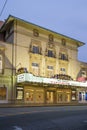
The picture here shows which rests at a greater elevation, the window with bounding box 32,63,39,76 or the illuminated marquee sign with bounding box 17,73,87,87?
the window with bounding box 32,63,39,76

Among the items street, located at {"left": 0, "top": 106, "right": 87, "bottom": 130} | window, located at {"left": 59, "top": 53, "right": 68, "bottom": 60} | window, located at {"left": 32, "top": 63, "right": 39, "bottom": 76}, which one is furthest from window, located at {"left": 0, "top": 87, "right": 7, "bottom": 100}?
street, located at {"left": 0, "top": 106, "right": 87, "bottom": 130}

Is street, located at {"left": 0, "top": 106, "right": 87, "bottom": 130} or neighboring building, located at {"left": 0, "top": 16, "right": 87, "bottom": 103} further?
neighboring building, located at {"left": 0, "top": 16, "right": 87, "bottom": 103}

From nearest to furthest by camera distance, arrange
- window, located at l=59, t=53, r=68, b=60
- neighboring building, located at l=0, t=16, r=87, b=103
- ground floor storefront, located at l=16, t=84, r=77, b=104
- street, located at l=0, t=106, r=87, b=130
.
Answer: street, located at l=0, t=106, r=87, b=130 → neighboring building, located at l=0, t=16, r=87, b=103 → ground floor storefront, located at l=16, t=84, r=77, b=104 → window, located at l=59, t=53, r=68, b=60

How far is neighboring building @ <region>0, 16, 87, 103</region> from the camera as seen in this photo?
109 ft

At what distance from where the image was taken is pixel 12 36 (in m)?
35.0

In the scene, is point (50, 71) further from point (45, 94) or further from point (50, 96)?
point (50, 96)

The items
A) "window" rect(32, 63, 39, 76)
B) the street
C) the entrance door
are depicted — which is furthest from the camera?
the entrance door

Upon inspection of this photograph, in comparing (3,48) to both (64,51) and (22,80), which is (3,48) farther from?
(64,51)

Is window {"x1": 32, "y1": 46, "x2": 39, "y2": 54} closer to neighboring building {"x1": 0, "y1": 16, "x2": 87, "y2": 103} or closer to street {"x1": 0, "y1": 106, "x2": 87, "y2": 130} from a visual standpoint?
neighboring building {"x1": 0, "y1": 16, "x2": 87, "y2": 103}

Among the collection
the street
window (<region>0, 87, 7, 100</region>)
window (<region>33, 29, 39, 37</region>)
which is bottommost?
the street

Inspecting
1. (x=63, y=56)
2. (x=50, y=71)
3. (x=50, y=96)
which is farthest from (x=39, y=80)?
(x=63, y=56)

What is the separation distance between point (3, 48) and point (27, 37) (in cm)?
462

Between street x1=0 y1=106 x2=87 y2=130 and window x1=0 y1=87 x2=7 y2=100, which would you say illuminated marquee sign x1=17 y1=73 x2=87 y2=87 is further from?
street x1=0 y1=106 x2=87 y2=130

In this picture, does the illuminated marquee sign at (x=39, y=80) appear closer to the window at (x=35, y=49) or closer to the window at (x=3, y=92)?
the window at (x=3, y=92)
